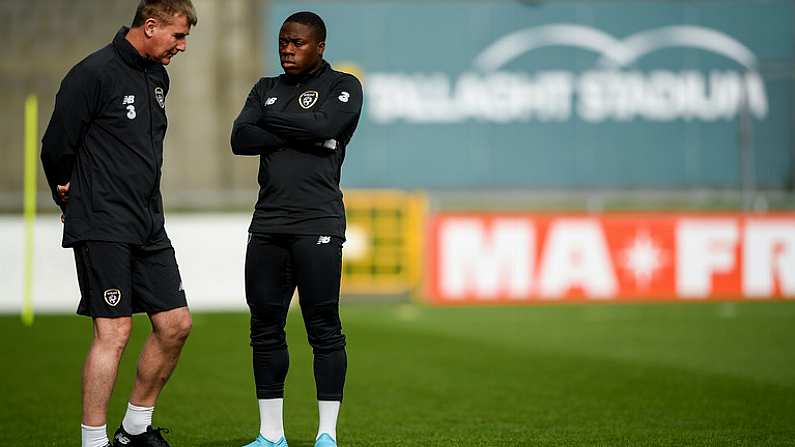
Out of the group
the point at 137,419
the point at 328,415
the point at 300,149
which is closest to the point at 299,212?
the point at 300,149

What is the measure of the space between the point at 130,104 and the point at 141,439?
1331 mm

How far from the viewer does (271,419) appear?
5.43 meters

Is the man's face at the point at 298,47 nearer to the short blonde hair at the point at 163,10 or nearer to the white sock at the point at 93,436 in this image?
the short blonde hair at the point at 163,10

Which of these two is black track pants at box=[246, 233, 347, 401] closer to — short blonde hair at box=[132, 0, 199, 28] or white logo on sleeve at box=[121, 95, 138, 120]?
white logo on sleeve at box=[121, 95, 138, 120]

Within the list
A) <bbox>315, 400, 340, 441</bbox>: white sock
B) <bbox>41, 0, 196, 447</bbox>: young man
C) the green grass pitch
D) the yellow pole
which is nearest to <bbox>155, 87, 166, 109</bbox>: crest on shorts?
<bbox>41, 0, 196, 447</bbox>: young man

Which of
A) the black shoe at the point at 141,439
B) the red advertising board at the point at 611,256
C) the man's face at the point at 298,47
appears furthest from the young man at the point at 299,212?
the red advertising board at the point at 611,256

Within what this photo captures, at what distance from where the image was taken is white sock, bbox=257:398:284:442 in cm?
543

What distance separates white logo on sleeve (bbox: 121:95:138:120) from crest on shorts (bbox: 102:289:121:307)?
0.64 metres

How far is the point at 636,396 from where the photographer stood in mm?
7422

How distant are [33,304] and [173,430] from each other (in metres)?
7.01

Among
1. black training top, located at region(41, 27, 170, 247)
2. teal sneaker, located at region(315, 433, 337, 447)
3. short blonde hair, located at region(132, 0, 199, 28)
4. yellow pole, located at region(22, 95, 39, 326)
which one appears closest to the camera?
black training top, located at region(41, 27, 170, 247)

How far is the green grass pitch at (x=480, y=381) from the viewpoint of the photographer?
20.4 ft

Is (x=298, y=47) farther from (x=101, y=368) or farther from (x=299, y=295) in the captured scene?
(x=101, y=368)

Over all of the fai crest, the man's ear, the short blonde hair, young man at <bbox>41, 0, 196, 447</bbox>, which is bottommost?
the fai crest
